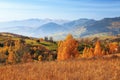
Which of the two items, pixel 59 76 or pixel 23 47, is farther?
pixel 23 47

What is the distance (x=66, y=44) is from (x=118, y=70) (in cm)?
11333

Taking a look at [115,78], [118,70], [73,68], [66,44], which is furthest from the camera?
[66,44]

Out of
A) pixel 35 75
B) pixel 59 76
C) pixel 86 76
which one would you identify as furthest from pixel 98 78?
pixel 35 75

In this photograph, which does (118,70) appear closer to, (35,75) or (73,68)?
(73,68)

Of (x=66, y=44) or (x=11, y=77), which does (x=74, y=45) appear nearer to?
(x=66, y=44)

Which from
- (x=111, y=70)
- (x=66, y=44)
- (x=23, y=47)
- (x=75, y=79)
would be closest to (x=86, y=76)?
(x=75, y=79)

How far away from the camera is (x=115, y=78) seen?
11281 millimetres

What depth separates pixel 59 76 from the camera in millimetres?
11734

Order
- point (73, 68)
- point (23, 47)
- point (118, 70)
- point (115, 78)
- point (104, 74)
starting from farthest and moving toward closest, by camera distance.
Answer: point (23, 47), point (73, 68), point (118, 70), point (104, 74), point (115, 78)

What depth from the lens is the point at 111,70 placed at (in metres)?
13.5

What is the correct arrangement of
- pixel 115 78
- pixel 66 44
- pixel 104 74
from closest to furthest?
pixel 115 78
pixel 104 74
pixel 66 44

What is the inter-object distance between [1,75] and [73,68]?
13.9ft

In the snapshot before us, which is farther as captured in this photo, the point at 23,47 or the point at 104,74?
the point at 23,47

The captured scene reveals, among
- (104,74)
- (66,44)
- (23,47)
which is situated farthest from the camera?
(23,47)
